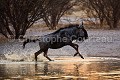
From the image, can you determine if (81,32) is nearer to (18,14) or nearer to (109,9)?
(18,14)

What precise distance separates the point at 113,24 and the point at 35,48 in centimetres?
1502

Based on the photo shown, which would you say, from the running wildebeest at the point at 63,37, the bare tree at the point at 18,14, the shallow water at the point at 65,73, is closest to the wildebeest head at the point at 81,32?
the running wildebeest at the point at 63,37

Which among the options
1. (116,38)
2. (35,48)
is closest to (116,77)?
(35,48)

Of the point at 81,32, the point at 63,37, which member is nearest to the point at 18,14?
the point at 63,37

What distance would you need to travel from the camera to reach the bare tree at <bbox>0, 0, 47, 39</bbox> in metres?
26.3

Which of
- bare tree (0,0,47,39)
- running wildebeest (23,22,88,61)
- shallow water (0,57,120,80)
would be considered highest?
bare tree (0,0,47,39)

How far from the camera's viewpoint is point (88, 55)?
20.6 metres

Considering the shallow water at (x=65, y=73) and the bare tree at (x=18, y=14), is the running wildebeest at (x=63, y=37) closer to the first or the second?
the shallow water at (x=65, y=73)

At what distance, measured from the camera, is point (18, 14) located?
26.8m

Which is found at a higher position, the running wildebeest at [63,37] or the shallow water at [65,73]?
the running wildebeest at [63,37]

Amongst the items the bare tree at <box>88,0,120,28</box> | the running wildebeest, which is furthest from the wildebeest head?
the bare tree at <box>88,0,120,28</box>

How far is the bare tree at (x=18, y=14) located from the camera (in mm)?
26344

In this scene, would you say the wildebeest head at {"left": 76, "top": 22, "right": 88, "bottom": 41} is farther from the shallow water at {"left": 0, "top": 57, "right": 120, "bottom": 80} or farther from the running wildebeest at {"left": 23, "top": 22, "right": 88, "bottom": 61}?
the shallow water at {"left": 0, "top": 57, "right": 120, "bottom": 80}

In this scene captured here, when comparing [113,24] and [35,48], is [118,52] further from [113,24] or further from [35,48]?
[113,24]
